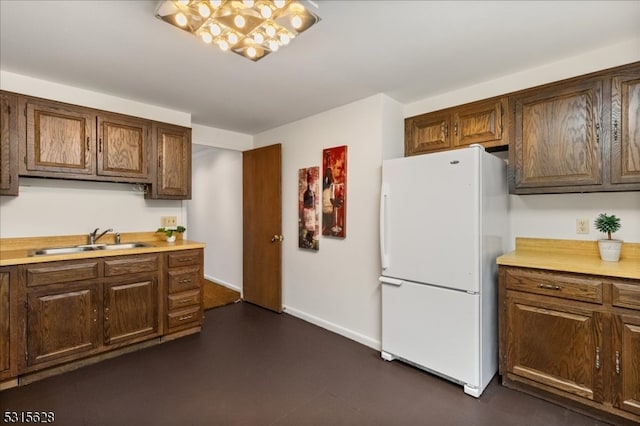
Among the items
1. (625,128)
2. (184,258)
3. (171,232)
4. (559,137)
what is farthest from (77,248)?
(625,128)

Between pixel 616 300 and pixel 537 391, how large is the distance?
30.4 inches

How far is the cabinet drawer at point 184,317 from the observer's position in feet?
9.45

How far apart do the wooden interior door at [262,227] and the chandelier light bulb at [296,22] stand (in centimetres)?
204

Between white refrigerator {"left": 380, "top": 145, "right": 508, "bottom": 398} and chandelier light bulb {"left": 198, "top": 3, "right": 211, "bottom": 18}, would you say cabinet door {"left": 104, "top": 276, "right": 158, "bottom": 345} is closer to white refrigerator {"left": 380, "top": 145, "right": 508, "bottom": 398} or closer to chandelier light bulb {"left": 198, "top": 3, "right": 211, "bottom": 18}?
white refrigerator {"left": 380, "top": 145, "right": 508, "bottom": 398}

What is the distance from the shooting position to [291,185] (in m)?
3.65

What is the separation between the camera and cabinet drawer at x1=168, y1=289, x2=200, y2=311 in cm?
288

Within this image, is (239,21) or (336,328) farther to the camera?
(336,328)

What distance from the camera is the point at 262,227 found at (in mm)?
3879

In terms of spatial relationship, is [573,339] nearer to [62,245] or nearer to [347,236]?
[347,236]

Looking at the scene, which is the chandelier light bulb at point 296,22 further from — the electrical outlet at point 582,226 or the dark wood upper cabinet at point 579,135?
the electrical outlet at point 582,226

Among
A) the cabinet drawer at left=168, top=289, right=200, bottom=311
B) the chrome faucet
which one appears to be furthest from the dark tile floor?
the chrome faucet

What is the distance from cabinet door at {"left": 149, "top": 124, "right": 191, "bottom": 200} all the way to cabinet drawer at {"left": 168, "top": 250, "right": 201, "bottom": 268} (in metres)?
0.61

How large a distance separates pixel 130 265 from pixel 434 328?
249 cm

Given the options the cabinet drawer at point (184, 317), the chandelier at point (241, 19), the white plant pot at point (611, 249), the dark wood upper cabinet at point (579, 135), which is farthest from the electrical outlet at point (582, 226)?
the cabinet drawer at point (184, 317)
